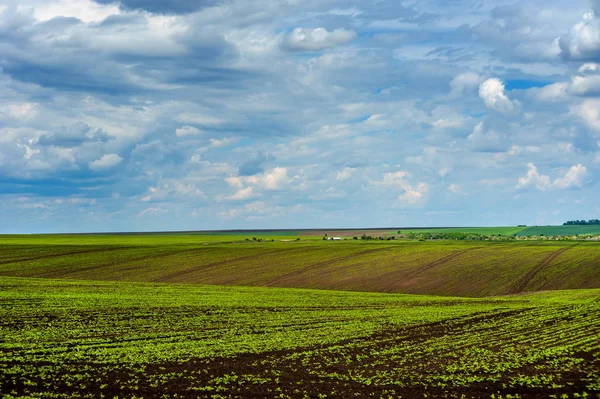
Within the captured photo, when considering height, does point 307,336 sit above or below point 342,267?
below

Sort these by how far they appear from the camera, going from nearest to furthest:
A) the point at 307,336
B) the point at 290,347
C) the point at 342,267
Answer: the point at 290,347 → the point at 307,336 → the point at 342,267

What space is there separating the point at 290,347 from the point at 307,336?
374cm

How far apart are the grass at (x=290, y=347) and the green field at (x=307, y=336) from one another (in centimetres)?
11

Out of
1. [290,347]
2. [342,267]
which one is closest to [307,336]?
[290,347]

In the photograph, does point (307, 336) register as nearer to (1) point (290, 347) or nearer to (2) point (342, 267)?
(1) point (290, 347)

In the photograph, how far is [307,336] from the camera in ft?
125

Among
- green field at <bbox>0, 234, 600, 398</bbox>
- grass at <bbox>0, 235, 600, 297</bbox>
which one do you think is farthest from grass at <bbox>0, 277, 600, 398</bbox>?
grass at <bbox>0, 235, 600, 297</bbox>

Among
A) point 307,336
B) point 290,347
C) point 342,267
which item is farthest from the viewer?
point 342,267

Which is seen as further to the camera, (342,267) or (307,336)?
(342,267)

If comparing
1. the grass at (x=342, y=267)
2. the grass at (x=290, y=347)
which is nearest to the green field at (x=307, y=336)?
the grass at (x=290, y=347)

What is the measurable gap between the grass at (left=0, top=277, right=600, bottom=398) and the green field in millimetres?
111

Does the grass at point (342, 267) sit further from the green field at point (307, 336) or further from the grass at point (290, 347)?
the grass at point (290, 347)

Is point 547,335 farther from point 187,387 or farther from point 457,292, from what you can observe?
point 457,292

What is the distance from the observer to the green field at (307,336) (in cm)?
2662
